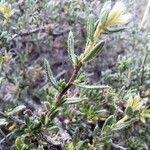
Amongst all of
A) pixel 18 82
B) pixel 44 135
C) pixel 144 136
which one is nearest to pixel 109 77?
pixel 144 136

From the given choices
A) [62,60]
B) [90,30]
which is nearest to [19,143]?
[90,30]

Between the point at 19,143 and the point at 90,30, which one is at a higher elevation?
the point at 90,30

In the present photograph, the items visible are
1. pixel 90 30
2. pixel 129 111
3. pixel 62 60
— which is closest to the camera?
pixel 90 30

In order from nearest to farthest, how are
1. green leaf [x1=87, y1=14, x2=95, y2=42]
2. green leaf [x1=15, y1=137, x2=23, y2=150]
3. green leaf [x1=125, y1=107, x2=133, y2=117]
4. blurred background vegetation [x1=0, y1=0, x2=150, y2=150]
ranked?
green leaf [x1=87, y1=14, x2=95, y2=42]
green leaf [x1=15, y1=137, x2=23, y2=150]
green leaf [x1=125, y1=107, x2=133, y2=117]
blurred background vegetation [x1=0, y1=0, x2=150, y2=150]

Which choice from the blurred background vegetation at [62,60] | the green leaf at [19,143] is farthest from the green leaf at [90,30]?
the blurred background vegetation at [62,60]

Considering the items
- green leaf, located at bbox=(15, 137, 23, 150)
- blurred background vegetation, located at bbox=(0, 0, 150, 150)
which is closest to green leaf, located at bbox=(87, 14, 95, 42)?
green leaf, located at bbox=(15, 137, 23, 150)

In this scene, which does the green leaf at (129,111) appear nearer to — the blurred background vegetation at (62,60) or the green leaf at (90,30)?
the blurred background vegetation at (62,60)

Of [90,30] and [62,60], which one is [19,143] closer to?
[90,30]

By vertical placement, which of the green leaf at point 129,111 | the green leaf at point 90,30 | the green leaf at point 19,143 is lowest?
the green leaf at point 129,111

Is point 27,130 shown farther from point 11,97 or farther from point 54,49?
point 54,49

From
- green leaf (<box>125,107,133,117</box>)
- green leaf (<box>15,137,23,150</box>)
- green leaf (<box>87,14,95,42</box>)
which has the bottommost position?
green leaf (<box>125,107,133,117</box>)

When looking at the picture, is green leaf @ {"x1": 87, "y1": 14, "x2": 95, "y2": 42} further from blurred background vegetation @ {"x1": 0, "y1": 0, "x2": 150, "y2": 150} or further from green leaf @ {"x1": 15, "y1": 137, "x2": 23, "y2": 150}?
blurred background vegetation @ {"x1": 0, "y1": 0, "x2": 150, "y2": 150}

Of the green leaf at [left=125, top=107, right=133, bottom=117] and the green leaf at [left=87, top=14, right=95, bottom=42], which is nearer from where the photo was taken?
the green leaf at [left=87, top=14, right=95, bottom=42]
